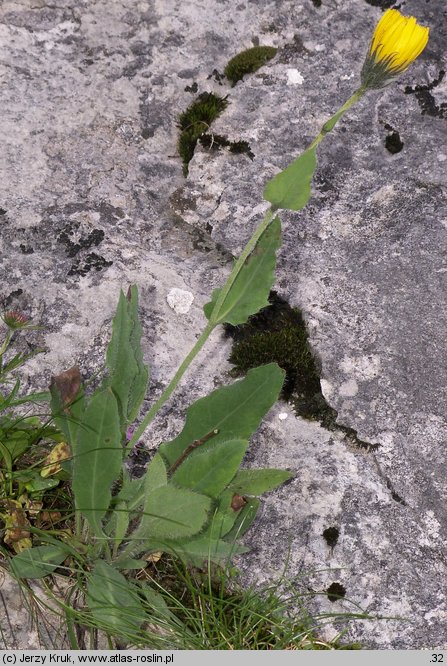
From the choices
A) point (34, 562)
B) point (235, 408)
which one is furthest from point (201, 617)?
point (235, 408)

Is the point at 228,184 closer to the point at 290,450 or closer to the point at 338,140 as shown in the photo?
the point at 338,140

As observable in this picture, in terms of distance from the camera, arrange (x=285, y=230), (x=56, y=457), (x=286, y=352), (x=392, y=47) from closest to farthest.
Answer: (x=392, y=47) < (x=56, y=457) < (x=286, y=352) < (x=285, y=230)

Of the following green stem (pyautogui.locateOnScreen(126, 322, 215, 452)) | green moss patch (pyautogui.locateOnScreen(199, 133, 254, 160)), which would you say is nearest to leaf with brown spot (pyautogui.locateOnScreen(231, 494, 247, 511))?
green stem (pyautogui.locateOnScreen(126, 322, 215, 452))

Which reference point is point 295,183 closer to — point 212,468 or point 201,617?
point 212,468

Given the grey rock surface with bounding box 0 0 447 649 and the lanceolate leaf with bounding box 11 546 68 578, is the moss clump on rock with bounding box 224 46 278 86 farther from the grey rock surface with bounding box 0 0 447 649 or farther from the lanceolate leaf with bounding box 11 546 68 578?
the lanceolate leaf with bounding box 11 546 68 578

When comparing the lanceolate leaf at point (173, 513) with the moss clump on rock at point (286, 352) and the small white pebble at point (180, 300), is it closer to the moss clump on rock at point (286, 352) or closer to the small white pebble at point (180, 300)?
the moss clump on rock at point (286, 352)

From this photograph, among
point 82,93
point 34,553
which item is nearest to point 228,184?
point 82,93
